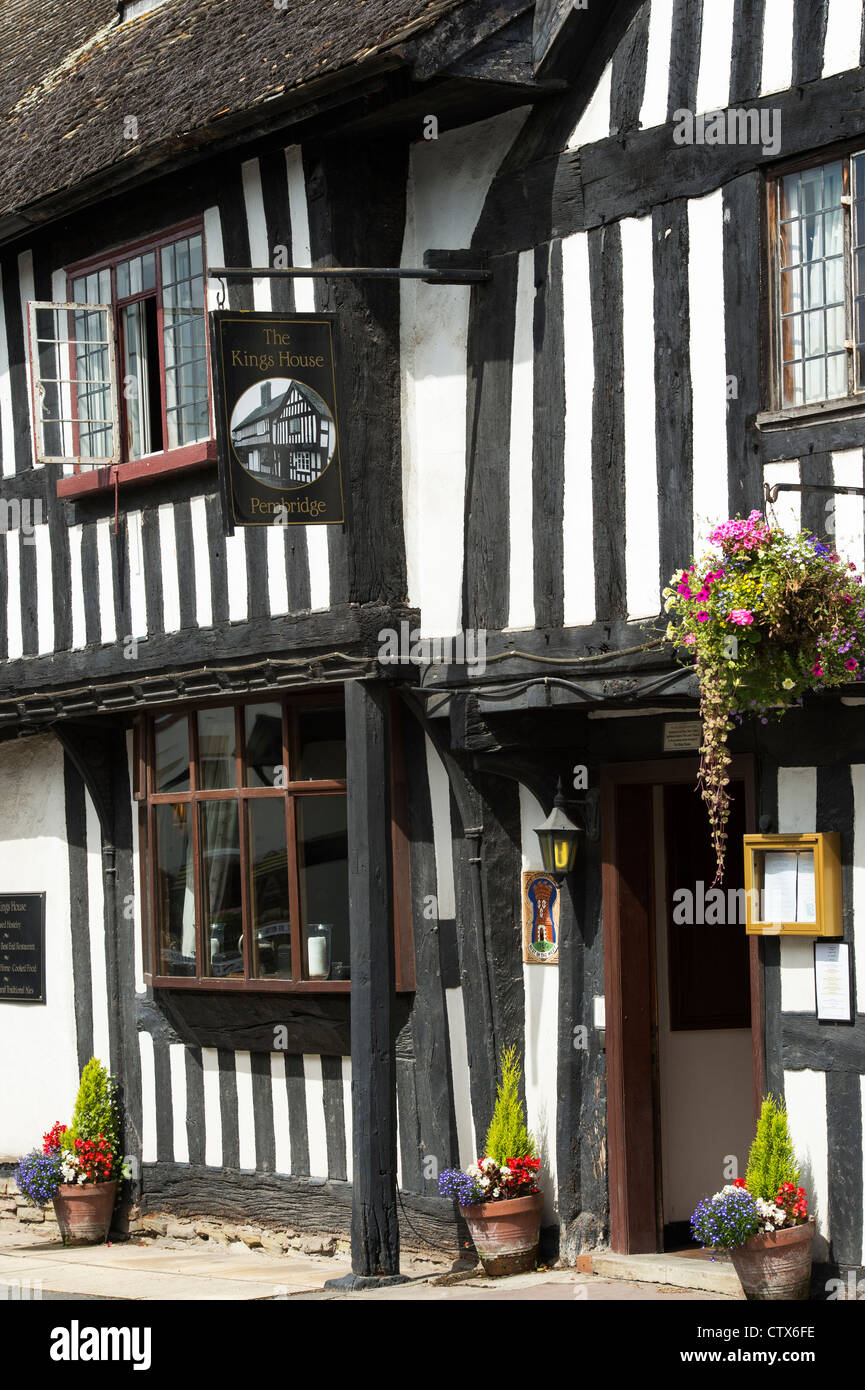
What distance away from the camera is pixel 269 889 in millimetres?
11641

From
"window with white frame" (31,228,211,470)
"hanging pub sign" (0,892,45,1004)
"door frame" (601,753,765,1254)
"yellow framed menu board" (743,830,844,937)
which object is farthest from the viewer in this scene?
"hanging pub sign" (0,892,45,1004)

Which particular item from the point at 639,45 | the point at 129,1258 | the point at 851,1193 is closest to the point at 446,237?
the point at 639,45

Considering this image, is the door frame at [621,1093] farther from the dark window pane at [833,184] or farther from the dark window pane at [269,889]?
the dark window pane at [833,184]

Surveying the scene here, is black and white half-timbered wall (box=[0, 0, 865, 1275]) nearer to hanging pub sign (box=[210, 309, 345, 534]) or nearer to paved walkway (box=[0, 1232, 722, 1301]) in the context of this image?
hanging pub sign (box=[210, 309, 345, 534])

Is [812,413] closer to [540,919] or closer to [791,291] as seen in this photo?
[791,291]

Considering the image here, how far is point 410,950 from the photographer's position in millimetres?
11102

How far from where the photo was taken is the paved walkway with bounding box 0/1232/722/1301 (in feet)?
31.8

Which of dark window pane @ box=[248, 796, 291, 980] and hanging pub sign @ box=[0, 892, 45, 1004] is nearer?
dark window pane @ box=[248, 796, 291, 980]

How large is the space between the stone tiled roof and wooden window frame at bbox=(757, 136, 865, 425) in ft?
6.38

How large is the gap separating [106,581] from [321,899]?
2447 mm

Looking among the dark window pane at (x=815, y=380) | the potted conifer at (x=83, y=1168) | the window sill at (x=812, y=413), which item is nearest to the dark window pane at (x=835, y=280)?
the dark window pane at (x=815, y=380)

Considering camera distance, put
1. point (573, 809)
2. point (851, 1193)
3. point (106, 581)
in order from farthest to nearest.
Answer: point (106, 581) < point (573, 809) < point (851, 1193)

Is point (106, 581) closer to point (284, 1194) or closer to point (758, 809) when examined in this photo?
point (284, 1194)

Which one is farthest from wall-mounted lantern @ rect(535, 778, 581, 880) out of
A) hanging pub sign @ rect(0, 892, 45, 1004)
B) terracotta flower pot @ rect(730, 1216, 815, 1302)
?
hanging pub sign @ rect(0, 892, 45, 1004)
